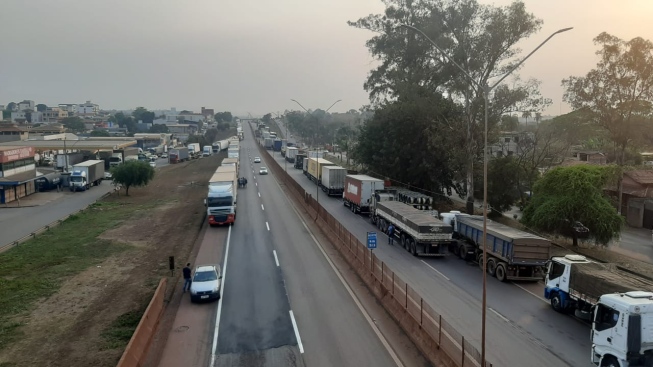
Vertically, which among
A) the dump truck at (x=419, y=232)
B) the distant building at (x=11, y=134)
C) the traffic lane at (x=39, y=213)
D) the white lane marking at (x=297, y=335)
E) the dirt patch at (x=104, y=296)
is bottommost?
the traffic lane at (x=39, y=213)

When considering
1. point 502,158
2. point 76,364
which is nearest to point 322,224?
point 502,158

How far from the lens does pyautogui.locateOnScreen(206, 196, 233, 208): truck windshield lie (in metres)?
41.5

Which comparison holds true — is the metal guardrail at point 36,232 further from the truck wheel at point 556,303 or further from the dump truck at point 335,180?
the truck wheel at point 556,303

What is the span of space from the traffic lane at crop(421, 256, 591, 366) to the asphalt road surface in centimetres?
637

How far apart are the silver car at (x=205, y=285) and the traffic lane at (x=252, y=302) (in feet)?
2.41

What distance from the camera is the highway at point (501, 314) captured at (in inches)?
707

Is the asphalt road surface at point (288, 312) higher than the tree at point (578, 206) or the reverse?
the reverse

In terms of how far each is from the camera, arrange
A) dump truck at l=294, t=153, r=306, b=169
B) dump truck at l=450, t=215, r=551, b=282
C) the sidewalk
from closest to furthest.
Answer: dump truck at l=450, t=215, r=551, b=282 < the sidewalk < dump truck at l=294, t=153, r=306, b=169

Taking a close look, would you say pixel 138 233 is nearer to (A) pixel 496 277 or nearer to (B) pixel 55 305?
(B) pixel 55 305

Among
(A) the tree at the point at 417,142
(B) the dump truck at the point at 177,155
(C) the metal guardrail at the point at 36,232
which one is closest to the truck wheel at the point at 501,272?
(A) the tree at the point at 417,142

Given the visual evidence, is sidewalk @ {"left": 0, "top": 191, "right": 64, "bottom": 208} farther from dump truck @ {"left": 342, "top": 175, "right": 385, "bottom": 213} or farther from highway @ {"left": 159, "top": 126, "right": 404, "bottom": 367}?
dump truck @ {"left": 342, "top": 175, "right": 385, "bottom": 213}

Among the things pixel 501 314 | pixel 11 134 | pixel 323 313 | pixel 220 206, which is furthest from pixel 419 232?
pixel 11 134

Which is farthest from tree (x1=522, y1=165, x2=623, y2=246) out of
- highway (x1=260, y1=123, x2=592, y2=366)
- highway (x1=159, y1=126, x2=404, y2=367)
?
highway (x1=159, y1=126, x2=404, y2=367)

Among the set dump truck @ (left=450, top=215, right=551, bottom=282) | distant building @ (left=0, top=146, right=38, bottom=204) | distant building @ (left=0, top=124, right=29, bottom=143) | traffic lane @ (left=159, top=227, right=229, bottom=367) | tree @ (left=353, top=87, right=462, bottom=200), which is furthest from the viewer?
distant building @ (left=0, top=124, right=29, bottom=143)
